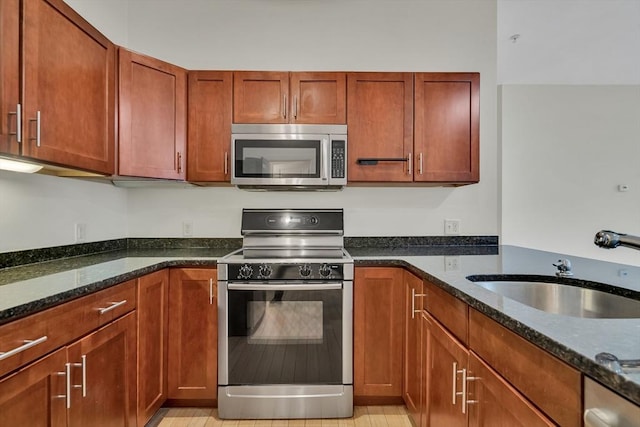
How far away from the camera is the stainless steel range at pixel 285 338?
1.96 meters

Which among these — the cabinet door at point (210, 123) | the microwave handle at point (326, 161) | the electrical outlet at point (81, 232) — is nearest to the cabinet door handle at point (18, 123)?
the electrical outlet at point (81, 232)

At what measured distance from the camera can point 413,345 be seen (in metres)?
1.90

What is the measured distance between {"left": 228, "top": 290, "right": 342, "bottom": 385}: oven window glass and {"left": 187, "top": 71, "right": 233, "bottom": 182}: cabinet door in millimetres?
861

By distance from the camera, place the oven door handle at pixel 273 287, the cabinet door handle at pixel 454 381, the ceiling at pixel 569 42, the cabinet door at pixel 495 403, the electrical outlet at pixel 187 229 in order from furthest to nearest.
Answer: the ceiling at pixel 569 42 < the electrical outlet at pixel 187 229 < the oven door handle at pixel 273 287 < the cabinet door handle at pixel 454 381 < the cabinet door at pixel 495 403

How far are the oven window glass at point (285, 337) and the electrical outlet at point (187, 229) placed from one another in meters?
0.84

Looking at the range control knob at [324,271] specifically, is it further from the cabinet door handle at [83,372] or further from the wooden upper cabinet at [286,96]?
the cabinet door handle at [83,372]

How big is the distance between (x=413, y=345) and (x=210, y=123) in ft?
6.06

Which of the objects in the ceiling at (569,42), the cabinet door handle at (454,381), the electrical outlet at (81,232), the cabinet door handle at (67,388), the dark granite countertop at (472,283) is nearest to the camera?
the dark granite countertop at (472,283)

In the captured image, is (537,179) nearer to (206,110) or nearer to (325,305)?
(325,305)

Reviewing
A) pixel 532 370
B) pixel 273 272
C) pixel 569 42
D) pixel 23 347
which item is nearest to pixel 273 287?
pixel 273 272

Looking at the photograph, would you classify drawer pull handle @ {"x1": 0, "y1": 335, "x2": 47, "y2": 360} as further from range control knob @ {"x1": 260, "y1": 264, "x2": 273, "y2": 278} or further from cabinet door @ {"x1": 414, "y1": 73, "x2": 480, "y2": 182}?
cabinet door @ {"x1": 414, "y1": 73, "x2": 480, "y2": 182}

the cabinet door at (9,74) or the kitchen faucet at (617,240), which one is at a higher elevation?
the cabinet door at (9,74)

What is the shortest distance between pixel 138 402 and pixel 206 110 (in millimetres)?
1724

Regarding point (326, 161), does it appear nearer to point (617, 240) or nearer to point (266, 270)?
point (266, 270)
